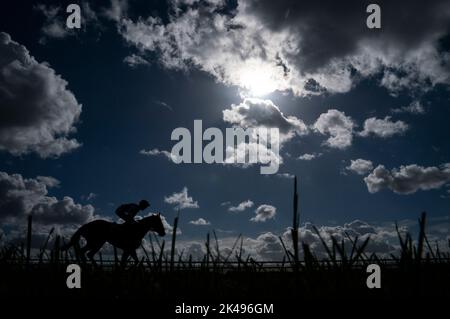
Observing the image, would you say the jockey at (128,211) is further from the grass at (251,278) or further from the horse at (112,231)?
the grass at (251,278)

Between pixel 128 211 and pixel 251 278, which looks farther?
pixel 128 211

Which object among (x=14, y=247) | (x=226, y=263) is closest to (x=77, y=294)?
(x=226, y=263)

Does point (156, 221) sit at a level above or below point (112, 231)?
above

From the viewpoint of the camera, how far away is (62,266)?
3.31 meters

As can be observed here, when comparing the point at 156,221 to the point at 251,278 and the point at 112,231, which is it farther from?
the point at 251,278

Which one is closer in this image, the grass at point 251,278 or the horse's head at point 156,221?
the grass at point 251,278

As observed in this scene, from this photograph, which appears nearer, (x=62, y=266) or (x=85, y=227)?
(x=62, y=266)

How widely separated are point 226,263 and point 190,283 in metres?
0.72

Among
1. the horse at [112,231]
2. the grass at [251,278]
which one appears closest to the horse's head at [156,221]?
the horse at [112,231]

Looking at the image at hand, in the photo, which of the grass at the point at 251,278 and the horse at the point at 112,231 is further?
the horse at the point at 112,231

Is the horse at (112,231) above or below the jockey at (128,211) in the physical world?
below

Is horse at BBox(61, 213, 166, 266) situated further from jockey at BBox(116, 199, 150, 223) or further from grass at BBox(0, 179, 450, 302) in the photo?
grass at BBox(0, 179, 450, 302)

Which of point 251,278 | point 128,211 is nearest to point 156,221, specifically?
point 128,211
